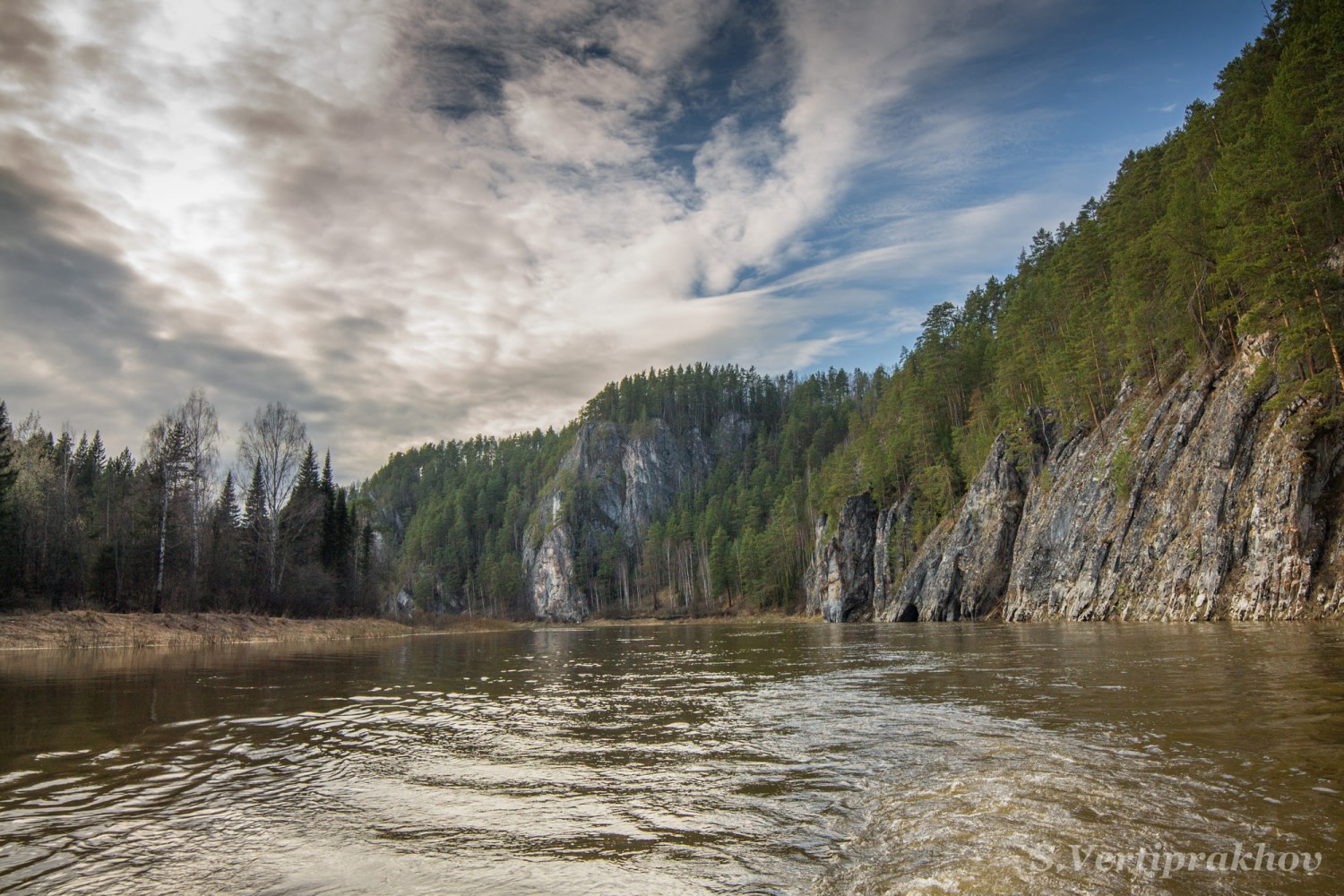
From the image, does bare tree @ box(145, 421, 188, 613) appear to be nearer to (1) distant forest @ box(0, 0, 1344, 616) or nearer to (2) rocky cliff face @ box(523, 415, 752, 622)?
(1) distant forest @ box(0, 0, 1344, 616)

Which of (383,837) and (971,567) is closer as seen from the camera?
(383,837)

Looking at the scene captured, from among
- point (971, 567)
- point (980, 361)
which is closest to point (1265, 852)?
point (971, 567)

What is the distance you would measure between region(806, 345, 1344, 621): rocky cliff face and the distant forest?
2.13 meters

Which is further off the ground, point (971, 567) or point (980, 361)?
point (980, 361)

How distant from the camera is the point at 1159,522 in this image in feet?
122

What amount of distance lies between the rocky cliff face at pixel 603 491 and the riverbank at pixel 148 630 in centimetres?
9910

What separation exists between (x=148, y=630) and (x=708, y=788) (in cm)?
4116

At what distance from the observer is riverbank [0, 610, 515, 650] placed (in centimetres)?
3284

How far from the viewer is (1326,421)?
89.6ft

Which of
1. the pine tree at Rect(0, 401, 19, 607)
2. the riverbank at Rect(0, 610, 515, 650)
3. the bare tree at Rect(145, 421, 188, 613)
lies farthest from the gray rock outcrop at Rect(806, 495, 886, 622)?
the pine tree at Rect(0, 401, 19, 607)

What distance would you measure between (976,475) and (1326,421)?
3680cm

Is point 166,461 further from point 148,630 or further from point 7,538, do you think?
point 148,630

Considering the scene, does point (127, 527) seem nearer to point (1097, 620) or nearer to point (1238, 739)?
point (1238, 739)

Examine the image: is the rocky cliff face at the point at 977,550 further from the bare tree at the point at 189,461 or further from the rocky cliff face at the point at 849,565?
the bare tree at the point at 189,461
